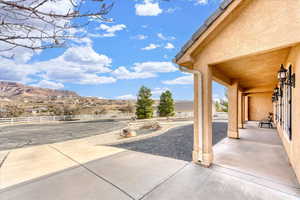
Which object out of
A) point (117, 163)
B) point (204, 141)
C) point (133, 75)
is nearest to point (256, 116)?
point (204, 141)

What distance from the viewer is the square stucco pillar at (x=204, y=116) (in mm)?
3361

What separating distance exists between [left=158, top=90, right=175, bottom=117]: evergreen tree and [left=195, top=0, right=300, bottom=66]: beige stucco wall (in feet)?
57.5

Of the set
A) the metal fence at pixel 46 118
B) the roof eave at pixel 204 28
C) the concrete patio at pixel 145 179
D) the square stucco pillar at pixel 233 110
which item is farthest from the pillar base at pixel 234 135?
the metal fence at pixel 46 118

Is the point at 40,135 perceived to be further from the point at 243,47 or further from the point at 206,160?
the point at 243,47

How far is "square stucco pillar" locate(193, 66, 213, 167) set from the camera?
336 cm

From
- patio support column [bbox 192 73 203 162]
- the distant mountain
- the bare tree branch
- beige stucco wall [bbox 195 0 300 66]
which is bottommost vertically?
patio support column [bbox 192 73 203 162]

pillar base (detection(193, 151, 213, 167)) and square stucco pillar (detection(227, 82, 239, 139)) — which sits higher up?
square stucco pillar (detection(227, 82, 239, 139))

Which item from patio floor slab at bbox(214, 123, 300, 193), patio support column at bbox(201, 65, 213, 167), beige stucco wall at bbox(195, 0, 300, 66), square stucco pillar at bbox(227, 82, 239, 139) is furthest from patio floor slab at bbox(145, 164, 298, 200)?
square stucco pillar at bbox(227, 82, 239, 139)

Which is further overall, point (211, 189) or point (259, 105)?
point (259, 105)

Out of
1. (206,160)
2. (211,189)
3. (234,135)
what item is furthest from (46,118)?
(211,189)

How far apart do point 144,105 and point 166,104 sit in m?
3.73

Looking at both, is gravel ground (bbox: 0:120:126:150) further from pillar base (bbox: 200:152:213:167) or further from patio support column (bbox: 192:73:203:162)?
Answer: pillar base (bbox: 200:152:213:167)

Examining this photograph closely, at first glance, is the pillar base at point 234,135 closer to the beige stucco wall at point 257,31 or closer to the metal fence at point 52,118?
the beige stucco wall at point 257,31

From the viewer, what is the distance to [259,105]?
12344 mm
